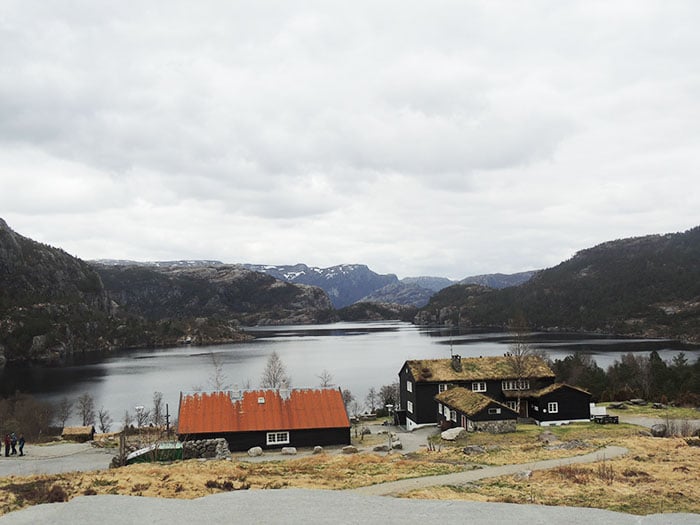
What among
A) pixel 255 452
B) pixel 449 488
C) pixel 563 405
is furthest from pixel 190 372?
pixel 449 488

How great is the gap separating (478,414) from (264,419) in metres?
19.6

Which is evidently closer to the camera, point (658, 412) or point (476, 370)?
point (658, 412)

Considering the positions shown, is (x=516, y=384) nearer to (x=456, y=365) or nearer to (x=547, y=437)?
(x=456, y=365)

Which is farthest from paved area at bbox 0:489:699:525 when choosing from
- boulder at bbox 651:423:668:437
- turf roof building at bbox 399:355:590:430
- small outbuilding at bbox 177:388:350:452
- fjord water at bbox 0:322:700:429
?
fjord water at bbox 0:322:700:429

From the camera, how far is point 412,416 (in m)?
62.1

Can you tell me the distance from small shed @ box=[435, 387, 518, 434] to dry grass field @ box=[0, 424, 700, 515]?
683 inches

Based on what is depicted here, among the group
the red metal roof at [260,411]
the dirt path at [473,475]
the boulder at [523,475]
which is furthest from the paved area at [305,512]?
the red metal roof at [260,411]

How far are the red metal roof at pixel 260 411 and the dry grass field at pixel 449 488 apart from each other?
15873mm

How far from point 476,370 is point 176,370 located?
10118cm

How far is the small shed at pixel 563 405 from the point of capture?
57.3 meters

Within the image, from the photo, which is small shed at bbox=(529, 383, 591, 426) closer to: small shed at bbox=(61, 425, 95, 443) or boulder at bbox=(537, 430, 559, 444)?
boulder at bbox=(537, 430, 559, 444)

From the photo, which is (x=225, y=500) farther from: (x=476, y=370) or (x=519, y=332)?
(x=519, y=332)

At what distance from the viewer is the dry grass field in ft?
65.1

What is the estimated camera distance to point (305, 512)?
57.1 feet
